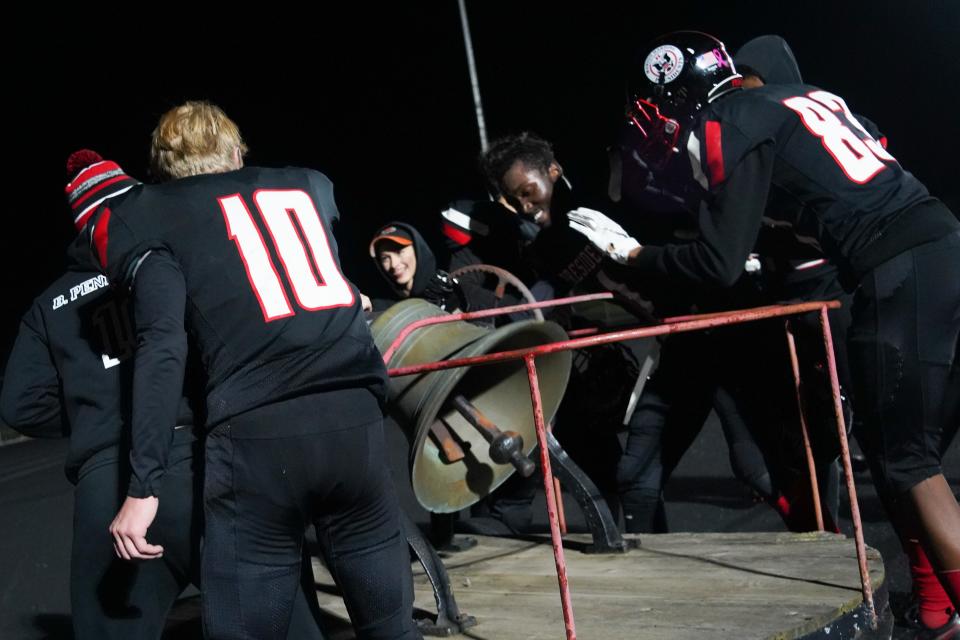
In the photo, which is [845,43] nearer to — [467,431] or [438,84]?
[438,84]

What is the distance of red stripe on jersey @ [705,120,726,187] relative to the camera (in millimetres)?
3216

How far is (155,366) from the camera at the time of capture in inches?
96.9

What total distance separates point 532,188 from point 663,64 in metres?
1.52

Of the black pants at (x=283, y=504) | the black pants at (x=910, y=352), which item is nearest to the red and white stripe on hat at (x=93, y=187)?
the black pants at (x=283, y=504)

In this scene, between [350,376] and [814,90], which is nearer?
[350,376]

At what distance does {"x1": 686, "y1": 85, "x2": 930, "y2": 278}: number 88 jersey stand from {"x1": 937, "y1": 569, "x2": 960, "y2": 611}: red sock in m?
0.90

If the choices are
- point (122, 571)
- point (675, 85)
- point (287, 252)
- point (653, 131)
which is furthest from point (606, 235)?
point (122, 571)

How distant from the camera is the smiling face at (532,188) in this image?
5059 mm

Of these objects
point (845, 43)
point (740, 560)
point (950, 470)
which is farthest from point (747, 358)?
point (845, 43)

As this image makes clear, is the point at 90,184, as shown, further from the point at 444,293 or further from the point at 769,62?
the point at 769,62

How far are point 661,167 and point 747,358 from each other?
1.28m

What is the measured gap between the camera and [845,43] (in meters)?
12.6

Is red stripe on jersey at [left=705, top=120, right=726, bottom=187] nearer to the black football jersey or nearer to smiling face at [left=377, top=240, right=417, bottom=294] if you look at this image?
the black football jersey

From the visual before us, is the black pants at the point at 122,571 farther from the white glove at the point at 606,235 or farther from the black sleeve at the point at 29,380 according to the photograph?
the white glove at the point at 606,235
